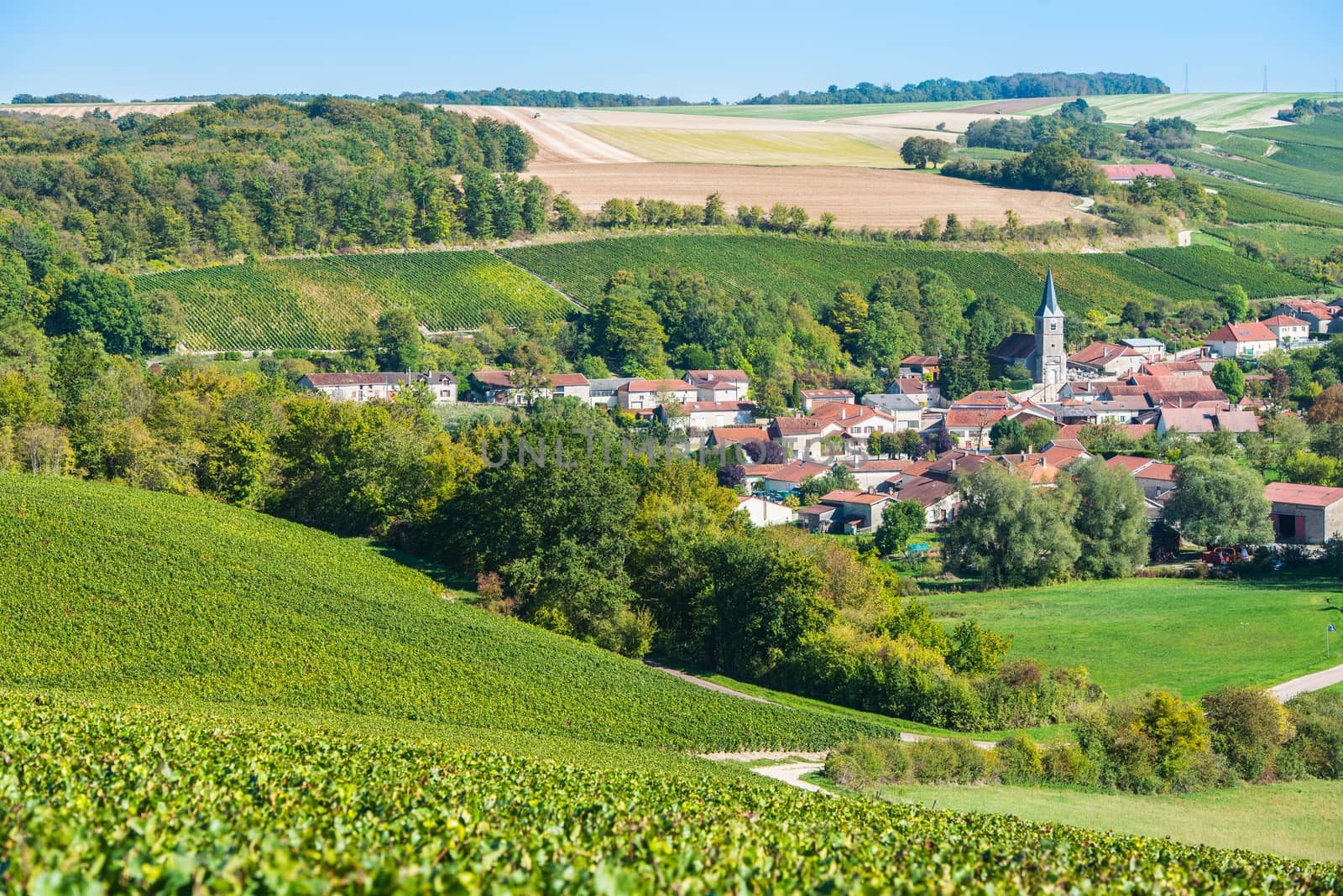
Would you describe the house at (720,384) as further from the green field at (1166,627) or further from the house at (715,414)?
the green field at (1166,627)

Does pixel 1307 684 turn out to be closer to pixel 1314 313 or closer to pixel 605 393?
pixel 605 393

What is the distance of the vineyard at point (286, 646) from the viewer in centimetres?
2994

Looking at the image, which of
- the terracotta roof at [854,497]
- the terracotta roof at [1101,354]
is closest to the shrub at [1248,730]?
the terracotta roof at [854,497]

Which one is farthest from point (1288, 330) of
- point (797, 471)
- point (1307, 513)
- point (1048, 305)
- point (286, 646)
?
point (286, 646)

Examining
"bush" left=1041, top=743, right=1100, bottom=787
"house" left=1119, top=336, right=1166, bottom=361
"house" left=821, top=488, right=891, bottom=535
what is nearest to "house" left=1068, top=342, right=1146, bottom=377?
"house" left=1119, top=336, right=1166, bottom=361

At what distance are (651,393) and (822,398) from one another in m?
11.8

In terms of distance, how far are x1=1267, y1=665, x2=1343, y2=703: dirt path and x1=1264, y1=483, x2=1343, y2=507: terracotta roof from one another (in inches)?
796

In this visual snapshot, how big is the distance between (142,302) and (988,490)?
5562 centimetres

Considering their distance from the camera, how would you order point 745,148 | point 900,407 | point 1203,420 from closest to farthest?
point 1203,420 < point 900,407 < point 745,148

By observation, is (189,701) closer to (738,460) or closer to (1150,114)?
(738,460)

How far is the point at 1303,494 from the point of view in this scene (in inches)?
2231

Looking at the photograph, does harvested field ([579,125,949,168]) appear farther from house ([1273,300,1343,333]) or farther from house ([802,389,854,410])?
house ([802,389,854,410])

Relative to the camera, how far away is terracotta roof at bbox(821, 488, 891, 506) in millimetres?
61688

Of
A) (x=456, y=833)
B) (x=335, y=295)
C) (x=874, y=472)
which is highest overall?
(x=456, y=833)
